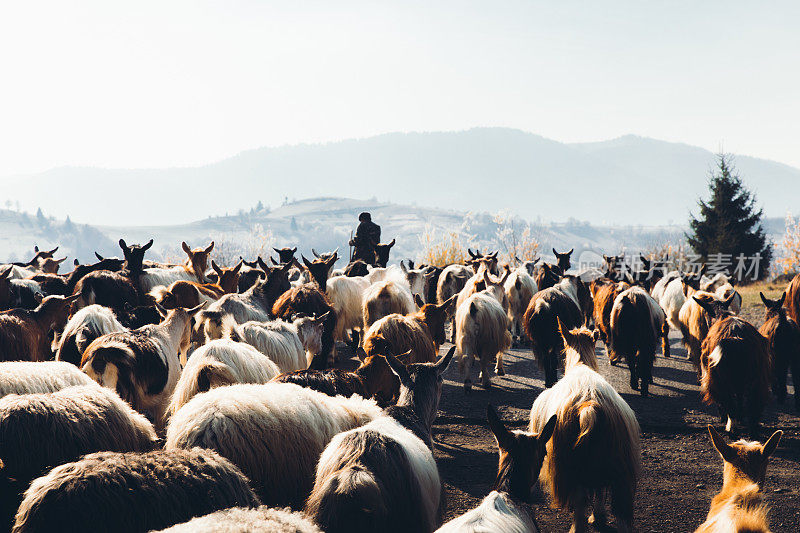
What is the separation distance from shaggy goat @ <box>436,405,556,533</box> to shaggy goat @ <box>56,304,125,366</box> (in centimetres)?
522

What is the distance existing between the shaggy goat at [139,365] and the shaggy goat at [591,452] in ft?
11.5

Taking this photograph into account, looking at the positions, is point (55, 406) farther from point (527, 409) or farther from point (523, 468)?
point (527, 409)

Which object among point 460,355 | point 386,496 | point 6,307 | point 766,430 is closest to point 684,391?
point 766,430

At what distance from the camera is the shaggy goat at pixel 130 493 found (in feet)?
8.82

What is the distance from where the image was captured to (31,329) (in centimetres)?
725

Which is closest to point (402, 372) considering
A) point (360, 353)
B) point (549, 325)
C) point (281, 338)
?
point (281, 338)

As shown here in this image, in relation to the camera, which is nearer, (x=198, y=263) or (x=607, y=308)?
(x=607, y=308)

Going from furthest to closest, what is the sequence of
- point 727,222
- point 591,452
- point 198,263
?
1. point 727,222
2. point 198,263
3. point 591,452

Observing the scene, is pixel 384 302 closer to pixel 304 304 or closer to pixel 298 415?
pixel 304 304

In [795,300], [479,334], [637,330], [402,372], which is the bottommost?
[479,334]

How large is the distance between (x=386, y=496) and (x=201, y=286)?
287 inches

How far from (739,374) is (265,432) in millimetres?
5679

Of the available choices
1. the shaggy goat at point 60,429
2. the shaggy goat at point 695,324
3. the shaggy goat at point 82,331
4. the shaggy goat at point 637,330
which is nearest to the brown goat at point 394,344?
the shaggy goat at point 60,429

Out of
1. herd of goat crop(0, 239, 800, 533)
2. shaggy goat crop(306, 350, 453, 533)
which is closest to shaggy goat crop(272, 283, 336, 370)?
herd of goat crop(0, 239, 800, 533)
